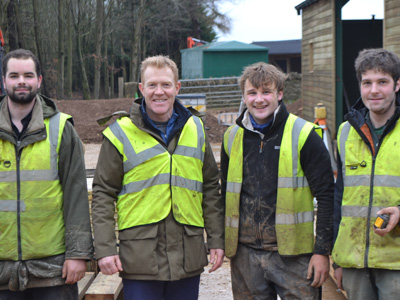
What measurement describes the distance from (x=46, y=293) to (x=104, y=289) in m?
1.16

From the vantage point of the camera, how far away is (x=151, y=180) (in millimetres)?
3611

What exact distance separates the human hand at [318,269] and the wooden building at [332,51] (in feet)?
38.6

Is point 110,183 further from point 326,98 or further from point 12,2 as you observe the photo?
point 12,2

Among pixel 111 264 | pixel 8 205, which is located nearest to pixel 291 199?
pixel 111 264

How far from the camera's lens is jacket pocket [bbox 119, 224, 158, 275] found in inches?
138

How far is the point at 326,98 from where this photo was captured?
1602 centimetres

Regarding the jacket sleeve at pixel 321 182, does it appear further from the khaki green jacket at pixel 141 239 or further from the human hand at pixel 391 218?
the khaki green jacket at pixel 141 239

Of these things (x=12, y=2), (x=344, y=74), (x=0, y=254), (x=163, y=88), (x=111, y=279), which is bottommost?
(x=111, y=279)

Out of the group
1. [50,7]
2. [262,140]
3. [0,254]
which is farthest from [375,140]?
[50,7]

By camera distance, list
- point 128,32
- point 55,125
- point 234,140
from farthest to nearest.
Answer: point 128,32 → point 234,140 → point 55,125

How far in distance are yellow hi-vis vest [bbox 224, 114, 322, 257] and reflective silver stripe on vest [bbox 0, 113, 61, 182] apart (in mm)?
1210

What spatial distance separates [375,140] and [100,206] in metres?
1.80

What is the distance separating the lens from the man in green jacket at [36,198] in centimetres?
352

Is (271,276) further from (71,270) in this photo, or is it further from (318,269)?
(71,270)
